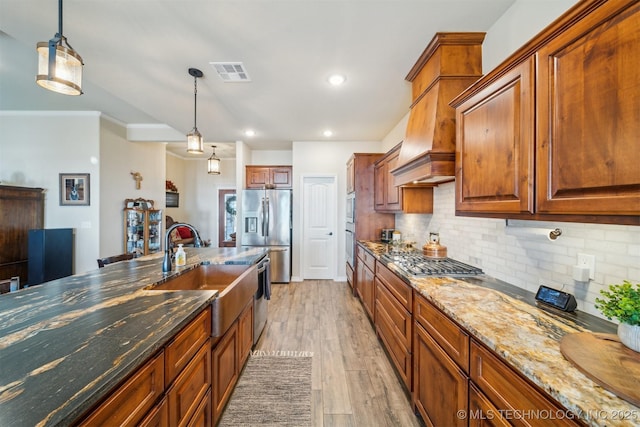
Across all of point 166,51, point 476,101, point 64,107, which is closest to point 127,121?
point 64,107

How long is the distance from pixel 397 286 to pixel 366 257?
1.18 m

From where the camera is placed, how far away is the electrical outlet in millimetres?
1120

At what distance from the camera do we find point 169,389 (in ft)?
3.24

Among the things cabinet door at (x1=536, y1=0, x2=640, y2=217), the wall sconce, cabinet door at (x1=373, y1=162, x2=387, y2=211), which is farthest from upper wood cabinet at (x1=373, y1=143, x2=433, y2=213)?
cabinet door at (x1=536, y1=0, x2=640, y2=217)

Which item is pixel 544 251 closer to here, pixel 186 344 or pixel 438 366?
pixel 438 366

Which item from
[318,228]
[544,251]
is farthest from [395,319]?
[318,228]

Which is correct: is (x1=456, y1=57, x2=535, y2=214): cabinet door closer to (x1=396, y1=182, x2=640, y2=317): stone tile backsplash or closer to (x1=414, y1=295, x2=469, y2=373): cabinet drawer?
(x1=396, y1=182, x2=640, y2=317): stone tile backsplash

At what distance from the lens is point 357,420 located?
1627mm

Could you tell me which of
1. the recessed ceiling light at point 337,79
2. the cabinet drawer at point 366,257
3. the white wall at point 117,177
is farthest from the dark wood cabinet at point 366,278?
the white wall at point 117,177

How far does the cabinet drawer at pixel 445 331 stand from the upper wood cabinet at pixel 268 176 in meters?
4.06

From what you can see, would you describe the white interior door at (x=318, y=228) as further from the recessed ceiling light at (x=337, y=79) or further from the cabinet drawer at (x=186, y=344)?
the cabinet drawer at (x=186, y=344)

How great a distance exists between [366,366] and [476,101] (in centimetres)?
229

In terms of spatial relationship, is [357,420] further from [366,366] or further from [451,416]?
[451,416]

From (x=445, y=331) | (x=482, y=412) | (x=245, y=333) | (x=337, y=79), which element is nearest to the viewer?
(x=482, y=412)
